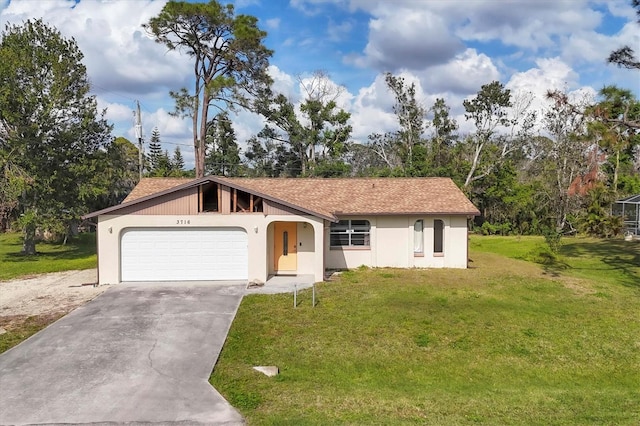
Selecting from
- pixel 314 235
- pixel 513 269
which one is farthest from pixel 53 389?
pixel 513 269

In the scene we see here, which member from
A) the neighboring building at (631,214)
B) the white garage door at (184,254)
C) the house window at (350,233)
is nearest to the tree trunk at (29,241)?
the white garage door at (184,254)

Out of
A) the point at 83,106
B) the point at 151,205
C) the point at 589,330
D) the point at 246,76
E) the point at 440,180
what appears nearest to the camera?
the point at 589,330

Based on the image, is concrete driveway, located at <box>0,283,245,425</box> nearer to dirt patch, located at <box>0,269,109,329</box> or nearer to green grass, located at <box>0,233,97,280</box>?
dirt patch, located at <box>0,269,109,329</box>

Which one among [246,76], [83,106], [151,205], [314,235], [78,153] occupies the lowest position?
Answer: [314,235]

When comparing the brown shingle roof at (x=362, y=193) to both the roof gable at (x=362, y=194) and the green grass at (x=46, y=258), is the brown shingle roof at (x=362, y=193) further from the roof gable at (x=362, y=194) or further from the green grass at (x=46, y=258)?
the green grass at (x=46, y=258)

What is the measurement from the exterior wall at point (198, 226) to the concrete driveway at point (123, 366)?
7.86 feet

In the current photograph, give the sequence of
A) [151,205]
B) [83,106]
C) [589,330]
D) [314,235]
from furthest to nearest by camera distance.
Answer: [83,106] → [314,235] → [151,205] → [589,330]

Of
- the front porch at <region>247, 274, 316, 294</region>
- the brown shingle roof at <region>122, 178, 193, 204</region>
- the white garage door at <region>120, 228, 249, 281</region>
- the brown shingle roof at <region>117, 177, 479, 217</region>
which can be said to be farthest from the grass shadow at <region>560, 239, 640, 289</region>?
the brown shingle roof at <region>122, 178, 193, 204</region>

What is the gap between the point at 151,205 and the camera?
Answer: 53.6ft

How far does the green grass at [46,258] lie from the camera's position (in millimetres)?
20266

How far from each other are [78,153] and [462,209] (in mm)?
20380

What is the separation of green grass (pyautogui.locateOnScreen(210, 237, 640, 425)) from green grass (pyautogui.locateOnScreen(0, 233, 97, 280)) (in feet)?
38.1

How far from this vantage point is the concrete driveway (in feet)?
23.7

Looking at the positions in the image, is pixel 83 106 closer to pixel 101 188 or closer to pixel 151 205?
pixel 101 188
